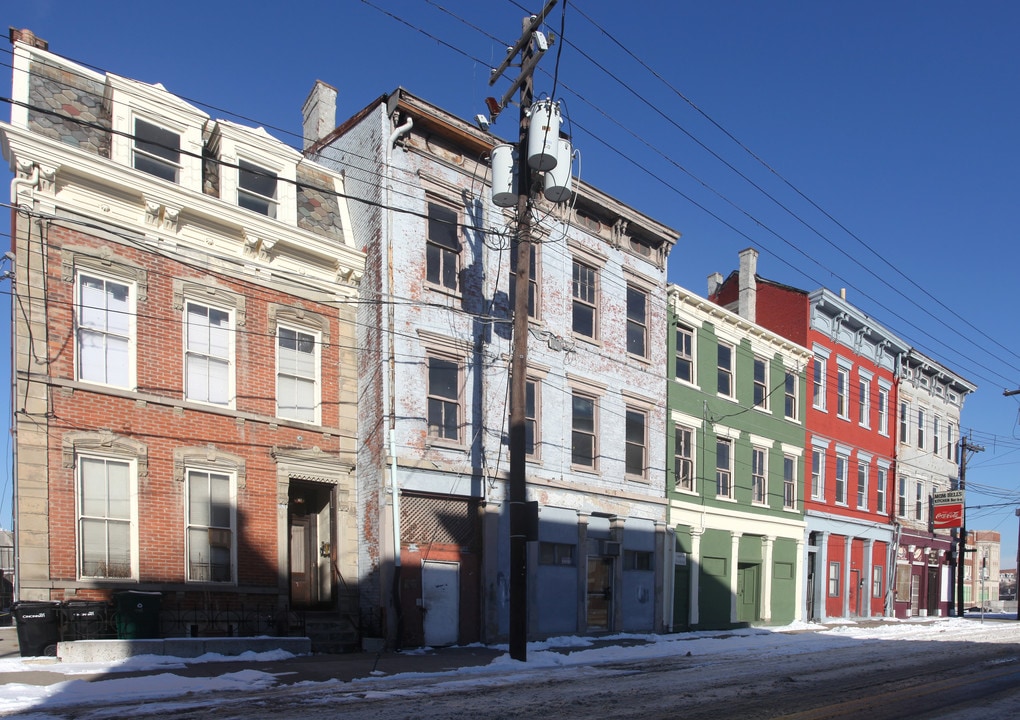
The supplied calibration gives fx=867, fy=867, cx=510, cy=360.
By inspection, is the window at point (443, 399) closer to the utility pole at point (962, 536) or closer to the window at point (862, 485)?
the window at point (862, 485)

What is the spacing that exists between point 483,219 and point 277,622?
33.4ft

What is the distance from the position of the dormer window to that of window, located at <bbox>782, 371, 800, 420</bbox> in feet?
65.6

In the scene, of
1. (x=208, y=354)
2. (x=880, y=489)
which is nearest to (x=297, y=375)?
(x=208, y=354)

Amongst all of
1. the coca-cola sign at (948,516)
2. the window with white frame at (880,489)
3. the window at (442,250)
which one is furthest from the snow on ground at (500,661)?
the coca-cola sign at (948,516)

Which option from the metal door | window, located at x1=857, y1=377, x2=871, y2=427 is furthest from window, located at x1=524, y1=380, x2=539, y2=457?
window, located at x1=857, y1=377, x2=871, y2=427

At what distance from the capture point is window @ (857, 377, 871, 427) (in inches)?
1395

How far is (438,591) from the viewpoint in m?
18.5

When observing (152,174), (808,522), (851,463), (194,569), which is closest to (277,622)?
(194,569)

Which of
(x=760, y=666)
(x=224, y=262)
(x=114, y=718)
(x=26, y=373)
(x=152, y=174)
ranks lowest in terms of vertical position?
(x=760, y=666)

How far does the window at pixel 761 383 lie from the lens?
2969 centimetres

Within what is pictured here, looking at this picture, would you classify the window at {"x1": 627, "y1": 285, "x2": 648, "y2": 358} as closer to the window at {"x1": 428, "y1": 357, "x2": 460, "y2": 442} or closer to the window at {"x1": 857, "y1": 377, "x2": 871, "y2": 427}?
the window at {"x1": 428, "y1": 357, "x2": 460, "y2": 442}

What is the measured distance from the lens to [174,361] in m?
15.9

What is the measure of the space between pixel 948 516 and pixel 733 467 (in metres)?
17.1

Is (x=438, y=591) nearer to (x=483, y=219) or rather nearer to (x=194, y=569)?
(x=194, y=569)
